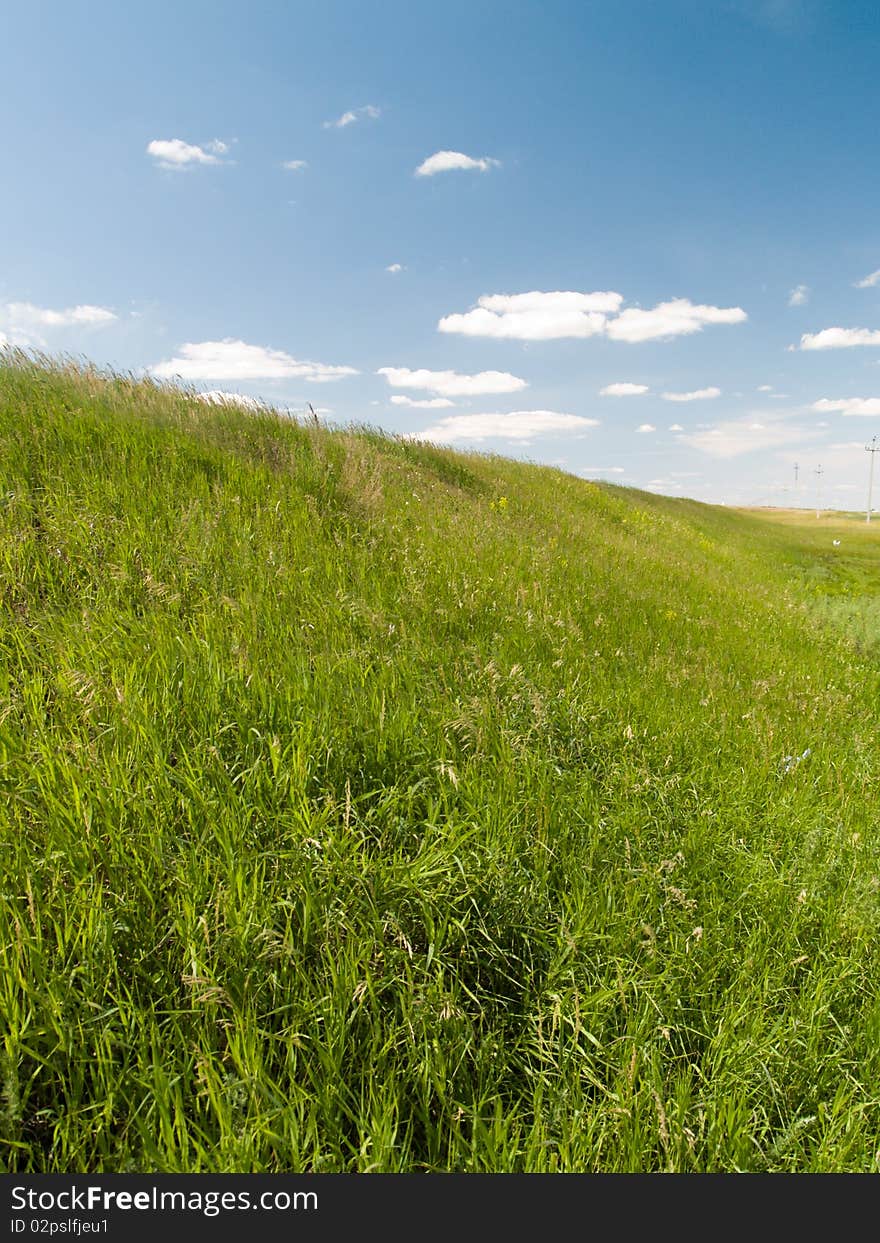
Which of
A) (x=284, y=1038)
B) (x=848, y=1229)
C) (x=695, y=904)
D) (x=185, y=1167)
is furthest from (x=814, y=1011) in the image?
(x=185, y=1167)

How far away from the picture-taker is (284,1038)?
61.1 inches

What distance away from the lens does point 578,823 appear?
2660 mm

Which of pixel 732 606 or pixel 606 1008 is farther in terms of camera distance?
pixel 732 606

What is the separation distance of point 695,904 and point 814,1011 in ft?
1.55

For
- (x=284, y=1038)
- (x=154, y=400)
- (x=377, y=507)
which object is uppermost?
(x=154, y=400)

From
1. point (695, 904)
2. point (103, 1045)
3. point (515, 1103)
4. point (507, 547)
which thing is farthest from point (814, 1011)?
point (507, 547)

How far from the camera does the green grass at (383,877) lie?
1.51 metres

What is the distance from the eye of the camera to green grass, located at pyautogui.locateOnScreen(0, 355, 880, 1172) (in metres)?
1.51

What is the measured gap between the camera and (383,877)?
199cm

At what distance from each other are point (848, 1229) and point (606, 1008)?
0.72 m

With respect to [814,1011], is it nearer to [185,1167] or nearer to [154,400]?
[185,1167]

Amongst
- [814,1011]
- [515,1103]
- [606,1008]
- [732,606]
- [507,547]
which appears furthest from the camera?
[732,606]

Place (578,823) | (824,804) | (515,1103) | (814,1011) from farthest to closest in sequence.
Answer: (824,804) < (578,823) < (814,1011) < (515,1103)

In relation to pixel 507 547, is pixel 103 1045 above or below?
below
